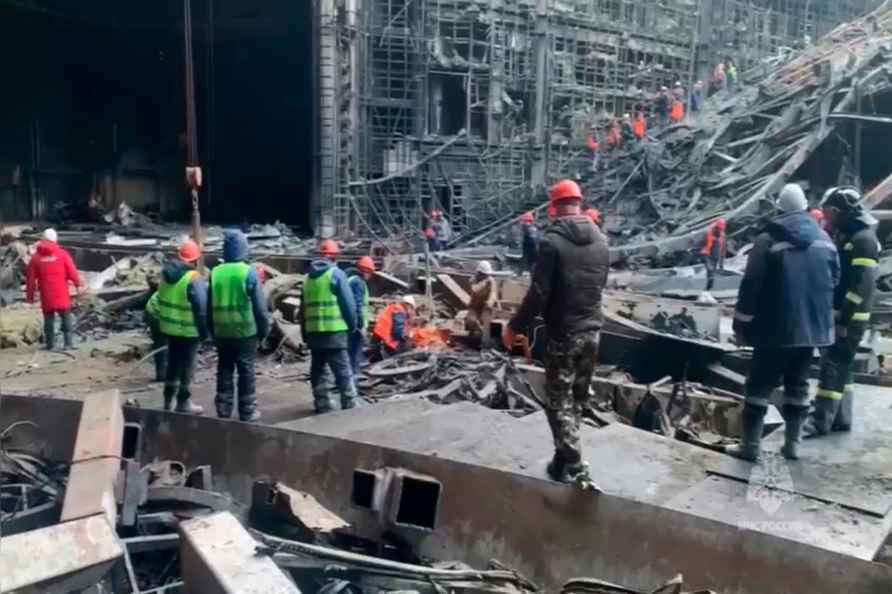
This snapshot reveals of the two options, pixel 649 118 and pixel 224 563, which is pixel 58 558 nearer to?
pixel 224 563

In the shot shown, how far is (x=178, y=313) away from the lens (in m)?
7.41

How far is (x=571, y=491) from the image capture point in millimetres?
4914

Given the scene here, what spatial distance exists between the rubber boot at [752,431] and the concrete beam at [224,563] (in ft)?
10.1

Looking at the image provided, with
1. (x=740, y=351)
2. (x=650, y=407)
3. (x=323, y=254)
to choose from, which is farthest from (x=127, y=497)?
(x=740, y=351)

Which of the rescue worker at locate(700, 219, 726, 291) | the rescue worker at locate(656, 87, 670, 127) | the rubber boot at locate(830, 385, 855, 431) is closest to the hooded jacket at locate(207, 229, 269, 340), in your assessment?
the rubber boot at locate(830, 385, 855, 431)

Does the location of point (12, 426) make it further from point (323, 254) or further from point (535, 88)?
point (535, 88)

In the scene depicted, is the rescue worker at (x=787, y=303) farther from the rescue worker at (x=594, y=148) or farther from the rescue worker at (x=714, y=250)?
the rescue worker at (x=594, y=148)

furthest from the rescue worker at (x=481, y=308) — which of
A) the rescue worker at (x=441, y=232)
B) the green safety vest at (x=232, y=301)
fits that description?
the rescue worker at (x=441, y=232)

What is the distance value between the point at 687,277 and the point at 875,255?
11.9m

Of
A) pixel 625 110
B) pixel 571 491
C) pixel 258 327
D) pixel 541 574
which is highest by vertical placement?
pixel 625 110

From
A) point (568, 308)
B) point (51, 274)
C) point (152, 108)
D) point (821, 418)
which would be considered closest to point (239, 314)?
point (568, 308)

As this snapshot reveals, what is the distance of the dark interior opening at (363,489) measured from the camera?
559 centimetres

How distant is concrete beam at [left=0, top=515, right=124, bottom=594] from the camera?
13.1 feet

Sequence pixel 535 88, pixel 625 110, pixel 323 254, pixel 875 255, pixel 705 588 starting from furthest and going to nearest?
pixel 625 110
pixel 535 88
pixel 323 254
pixel 875 255
pixel 705 588
